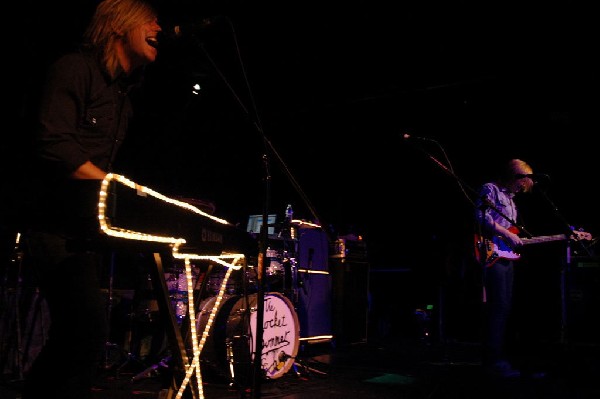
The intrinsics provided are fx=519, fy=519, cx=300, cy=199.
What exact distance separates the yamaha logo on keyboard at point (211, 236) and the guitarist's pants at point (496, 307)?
363 cm

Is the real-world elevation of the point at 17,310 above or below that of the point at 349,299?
above

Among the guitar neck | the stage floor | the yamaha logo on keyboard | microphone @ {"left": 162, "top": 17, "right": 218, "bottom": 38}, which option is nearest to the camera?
the yamaha logo on keyboard

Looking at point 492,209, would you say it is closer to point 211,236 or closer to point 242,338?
point 242,338

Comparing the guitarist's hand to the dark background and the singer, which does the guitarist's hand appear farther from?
the singer

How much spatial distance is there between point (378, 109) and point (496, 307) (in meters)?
4.80

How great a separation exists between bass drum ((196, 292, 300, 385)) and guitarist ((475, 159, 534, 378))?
6.12 ft

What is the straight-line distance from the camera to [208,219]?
84.1 inches

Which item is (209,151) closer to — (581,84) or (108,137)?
(581,84)

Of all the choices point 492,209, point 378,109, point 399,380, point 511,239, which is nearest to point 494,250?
point 511,239

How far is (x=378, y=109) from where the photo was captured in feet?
29.6

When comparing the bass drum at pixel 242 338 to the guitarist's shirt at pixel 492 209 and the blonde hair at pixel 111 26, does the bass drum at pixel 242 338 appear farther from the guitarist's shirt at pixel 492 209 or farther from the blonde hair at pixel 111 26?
the blonde hair at pixel 111 26

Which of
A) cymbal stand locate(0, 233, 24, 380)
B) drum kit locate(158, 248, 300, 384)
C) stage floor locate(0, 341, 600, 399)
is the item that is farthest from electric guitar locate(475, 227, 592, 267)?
cymbal stand locate(0, 233, 24, 380)

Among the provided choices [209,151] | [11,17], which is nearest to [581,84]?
[209,151]

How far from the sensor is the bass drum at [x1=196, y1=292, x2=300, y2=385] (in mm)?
4410
